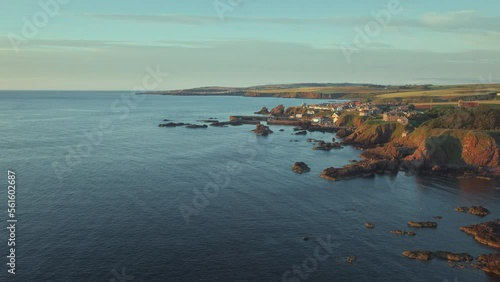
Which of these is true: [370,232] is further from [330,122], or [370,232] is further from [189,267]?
[330,122]

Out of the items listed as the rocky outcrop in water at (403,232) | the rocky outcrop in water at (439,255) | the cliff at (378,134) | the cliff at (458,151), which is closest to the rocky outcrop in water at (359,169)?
the cliff at (458,151)

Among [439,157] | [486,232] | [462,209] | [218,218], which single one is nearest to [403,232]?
[486,232]

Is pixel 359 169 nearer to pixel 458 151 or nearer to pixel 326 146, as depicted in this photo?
pixel 458 151

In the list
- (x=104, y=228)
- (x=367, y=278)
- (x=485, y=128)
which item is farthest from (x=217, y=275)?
(x=485, y=128)

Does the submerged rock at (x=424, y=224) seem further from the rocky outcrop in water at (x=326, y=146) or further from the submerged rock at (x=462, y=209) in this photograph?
the rocky outcrop in water at (x=326, y=146)

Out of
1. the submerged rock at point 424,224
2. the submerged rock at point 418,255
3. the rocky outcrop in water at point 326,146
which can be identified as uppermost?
the rocky outcrop in water at point 326,146

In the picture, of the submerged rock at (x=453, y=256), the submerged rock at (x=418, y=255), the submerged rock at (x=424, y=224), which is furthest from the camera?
the submerged rock at (x=424, y=224)
